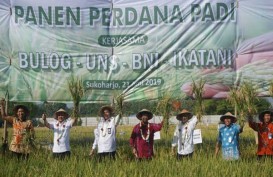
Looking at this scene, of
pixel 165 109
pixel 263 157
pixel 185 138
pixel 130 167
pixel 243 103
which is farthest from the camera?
pixel 165 109

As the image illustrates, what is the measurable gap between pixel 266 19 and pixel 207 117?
210 cm

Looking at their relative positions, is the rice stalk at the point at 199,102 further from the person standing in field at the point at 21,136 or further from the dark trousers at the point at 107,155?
the person standing in field at the point at 21,136

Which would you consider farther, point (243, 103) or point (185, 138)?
point (243, 103)

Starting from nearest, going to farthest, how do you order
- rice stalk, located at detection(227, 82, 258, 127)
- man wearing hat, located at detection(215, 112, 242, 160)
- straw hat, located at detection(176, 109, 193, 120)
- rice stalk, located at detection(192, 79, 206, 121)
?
man wearing hat, located at detection(215, 112, 242, 160) → straw hat, located at detection(176, 109, 193, 120) → rice stalk, located at detection(227, 82, 258, 127) → rice stalk, located at detection(192, 79, 206, 121)

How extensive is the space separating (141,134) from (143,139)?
0.08 meters

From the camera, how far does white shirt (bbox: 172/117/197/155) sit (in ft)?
21.8

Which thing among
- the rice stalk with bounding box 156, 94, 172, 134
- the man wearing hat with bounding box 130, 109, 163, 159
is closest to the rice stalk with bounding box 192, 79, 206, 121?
the rice stalk with bounding box 156, 94, 172, 134

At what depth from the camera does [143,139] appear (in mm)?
6539

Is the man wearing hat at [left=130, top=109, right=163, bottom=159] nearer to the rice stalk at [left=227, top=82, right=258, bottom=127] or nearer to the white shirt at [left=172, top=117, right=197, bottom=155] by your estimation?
the white shirt at [left=172, top=117, right=197, bottom=155]

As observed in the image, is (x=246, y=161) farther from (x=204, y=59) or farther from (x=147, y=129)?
(x=204, y=59)

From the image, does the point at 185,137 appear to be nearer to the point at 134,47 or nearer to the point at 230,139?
the point at 230,139

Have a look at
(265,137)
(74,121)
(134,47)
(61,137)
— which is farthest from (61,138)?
(265,137)

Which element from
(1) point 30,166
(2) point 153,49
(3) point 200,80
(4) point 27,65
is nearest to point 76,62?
(4) point 27,65

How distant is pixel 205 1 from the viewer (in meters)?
8.46
